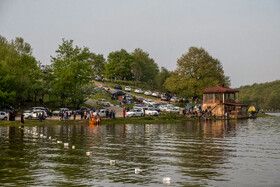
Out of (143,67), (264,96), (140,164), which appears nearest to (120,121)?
(140,164)

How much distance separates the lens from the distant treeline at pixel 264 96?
6245 inches

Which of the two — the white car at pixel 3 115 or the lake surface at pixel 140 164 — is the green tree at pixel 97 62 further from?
the lake surface at pixel 140 164

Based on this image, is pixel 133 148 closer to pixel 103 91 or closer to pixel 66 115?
pixel 66 115

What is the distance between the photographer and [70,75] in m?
79.6

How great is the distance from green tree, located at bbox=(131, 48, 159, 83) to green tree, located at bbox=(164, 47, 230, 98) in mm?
46543

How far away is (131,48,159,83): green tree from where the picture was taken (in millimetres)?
152250

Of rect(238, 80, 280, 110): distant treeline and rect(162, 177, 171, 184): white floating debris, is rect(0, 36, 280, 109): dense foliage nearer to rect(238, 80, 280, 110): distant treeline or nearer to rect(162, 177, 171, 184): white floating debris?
rect(238, 80, 280, 110): distant treeline

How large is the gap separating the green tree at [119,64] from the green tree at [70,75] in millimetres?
58079

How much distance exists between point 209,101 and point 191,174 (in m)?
66.9

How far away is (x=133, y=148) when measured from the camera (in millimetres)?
27844

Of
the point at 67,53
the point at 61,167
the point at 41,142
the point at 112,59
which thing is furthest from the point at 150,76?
the point at 61,167

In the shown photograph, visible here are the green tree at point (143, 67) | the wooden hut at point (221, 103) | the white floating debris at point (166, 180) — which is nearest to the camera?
the white floating debris at point (166, 180)

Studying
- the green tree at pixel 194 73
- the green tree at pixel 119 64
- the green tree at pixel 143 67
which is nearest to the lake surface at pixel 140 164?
the green tree at pixel 194 73

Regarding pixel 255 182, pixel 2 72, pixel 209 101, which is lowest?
pixel 255 182
